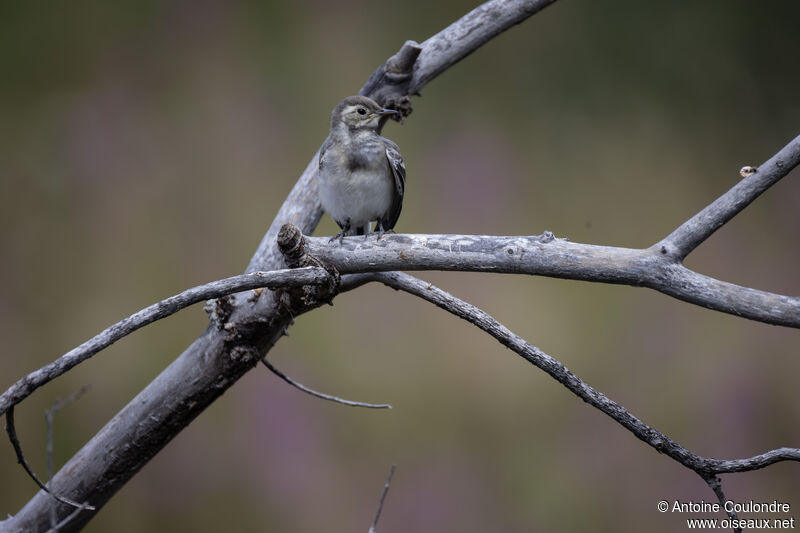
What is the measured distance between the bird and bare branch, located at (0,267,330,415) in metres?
0.60

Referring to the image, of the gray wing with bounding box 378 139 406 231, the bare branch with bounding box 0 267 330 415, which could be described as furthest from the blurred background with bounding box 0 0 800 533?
the bare branch with bounding box 0 267 330 415

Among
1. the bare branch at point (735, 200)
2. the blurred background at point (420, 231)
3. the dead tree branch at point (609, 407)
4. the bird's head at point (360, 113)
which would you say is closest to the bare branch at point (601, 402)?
the dead tree branch at point (609, 407)

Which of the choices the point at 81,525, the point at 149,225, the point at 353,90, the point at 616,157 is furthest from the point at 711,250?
the point at 81,525

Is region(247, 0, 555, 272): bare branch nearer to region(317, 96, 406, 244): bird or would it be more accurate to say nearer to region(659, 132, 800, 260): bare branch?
region(317, 96, 406, 244): bird

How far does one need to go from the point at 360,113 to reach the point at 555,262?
0.98 meters

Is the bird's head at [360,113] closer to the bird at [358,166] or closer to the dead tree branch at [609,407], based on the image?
the bird at [358,166]

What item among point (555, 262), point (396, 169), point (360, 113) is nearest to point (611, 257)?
point (555, 262)

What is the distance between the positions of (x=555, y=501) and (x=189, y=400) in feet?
5.72

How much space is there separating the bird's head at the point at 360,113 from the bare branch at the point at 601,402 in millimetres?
655

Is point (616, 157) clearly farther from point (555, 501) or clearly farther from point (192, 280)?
point (192, 280)

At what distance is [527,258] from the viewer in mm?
1641

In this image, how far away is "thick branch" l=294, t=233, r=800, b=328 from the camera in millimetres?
1479

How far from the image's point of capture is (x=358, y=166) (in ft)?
7.36

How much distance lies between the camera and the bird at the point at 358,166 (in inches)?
87.2
